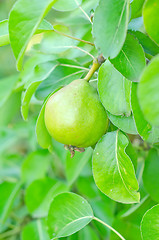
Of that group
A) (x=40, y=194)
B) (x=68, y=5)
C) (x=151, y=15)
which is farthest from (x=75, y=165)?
(x=151, y=15)

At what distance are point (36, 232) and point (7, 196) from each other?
19 cm

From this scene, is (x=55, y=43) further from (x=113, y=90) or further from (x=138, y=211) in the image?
(x=138, y=211)

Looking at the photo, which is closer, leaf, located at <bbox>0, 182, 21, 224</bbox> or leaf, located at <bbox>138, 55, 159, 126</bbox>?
leaf, located at <bbox>138, 55, 159, 126</bbox>

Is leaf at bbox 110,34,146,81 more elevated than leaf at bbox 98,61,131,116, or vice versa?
leaf at bbox 110,34,146,81

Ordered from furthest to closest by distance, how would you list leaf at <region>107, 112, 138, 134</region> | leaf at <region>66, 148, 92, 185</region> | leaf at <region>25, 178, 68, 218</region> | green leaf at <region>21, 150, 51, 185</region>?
green leaf at <region>21, 150, 51, 185</region>, leaf at <region>25, 178, 68, 218</region>, leaf at <region>66, 148, 92, 185</region>, leaf at <region>107, 112, 138, 134</region>

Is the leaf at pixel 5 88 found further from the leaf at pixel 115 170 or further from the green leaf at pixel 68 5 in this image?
the leaf at pixel 115 170

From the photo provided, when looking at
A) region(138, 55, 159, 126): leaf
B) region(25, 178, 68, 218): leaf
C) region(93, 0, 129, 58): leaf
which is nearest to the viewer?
region(138, 55, 159, 126): leaf

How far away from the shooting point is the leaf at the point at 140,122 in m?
0.53

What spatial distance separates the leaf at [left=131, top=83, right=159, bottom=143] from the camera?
1.73 feet

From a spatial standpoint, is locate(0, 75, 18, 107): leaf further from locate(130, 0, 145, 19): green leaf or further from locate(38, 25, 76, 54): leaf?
locate(130, 0, 145, 19): green leaf

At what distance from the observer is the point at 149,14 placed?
45 cm

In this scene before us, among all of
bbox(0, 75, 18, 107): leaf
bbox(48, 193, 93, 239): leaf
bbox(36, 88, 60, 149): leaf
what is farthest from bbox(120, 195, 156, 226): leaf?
bbox(0, 75, 18, 107): leaf

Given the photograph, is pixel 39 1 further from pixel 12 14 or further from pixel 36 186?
pixel 36 186

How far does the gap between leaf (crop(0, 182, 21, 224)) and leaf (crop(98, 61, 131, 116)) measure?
61 cm
